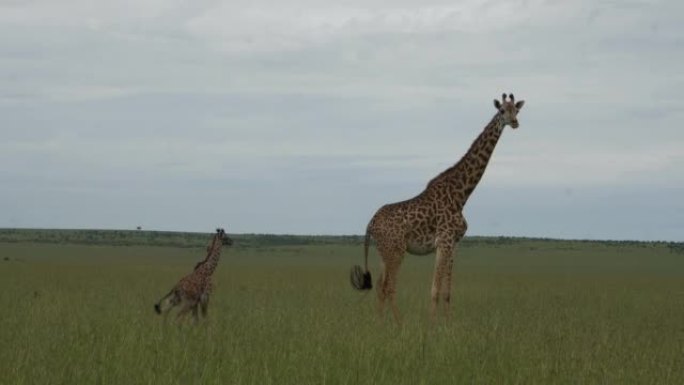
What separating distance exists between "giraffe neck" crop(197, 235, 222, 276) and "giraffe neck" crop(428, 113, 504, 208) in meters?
3.33

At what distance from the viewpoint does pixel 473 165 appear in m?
15.6

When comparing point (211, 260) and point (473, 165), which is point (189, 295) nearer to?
point (211, 260)

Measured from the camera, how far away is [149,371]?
353 inches

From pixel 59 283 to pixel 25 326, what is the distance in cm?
1210

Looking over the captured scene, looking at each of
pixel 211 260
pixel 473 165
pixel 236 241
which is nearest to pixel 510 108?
pixel 473 165

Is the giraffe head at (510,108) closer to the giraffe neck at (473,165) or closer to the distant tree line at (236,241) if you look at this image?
the giraffe neck at (473,165)

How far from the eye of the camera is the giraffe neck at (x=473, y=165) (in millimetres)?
15508

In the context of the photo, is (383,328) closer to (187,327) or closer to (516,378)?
(187,327)

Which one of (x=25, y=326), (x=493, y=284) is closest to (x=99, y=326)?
(x=25, y=326)

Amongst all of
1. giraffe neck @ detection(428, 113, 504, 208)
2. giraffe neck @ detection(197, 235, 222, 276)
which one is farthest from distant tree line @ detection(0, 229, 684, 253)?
giraffe neck @ detection(197, 235, 222, 276)

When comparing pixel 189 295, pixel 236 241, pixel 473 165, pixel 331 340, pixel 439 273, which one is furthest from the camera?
pixel 236 241

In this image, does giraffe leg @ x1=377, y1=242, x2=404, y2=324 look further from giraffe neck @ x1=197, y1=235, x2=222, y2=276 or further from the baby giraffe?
the baby giraffe

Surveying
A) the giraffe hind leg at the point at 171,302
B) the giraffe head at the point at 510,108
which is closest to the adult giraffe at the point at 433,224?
the giraffe head at the point at 510,108

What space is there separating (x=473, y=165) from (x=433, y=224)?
1253mm
